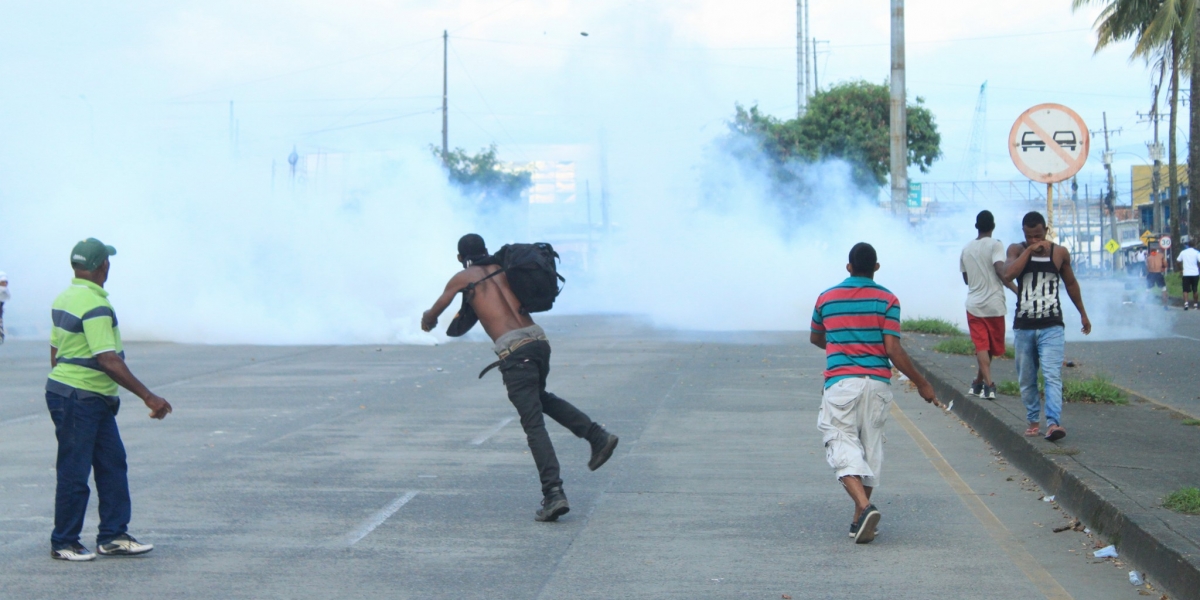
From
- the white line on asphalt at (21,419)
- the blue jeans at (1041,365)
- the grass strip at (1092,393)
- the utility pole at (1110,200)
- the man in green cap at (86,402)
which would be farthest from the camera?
the utility pole at (1110,200)

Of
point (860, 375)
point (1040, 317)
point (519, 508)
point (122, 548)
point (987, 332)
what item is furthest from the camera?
point (987, 332)

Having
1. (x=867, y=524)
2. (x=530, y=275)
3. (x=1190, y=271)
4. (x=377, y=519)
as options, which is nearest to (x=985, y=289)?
(x=867, y=524)

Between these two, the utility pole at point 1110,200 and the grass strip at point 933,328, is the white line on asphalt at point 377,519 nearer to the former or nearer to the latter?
the grass strip at point 933,328

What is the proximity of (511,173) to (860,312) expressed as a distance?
4357cm

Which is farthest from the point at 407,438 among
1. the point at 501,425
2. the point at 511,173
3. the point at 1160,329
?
the point at 511,173

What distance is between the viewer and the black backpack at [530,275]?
720 cm

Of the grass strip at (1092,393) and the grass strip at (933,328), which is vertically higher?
the grass strip at (1092,393)

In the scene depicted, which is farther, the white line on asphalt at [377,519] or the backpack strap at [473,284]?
the backpack strap at [473,284]

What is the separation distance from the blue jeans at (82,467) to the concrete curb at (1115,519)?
4.95m

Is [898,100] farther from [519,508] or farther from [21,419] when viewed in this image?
[519,508]

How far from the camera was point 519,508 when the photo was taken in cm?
748

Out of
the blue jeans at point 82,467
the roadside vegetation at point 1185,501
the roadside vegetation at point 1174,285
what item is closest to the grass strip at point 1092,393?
the roadside vegetation at point 1185,501

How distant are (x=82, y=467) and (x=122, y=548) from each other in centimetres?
46

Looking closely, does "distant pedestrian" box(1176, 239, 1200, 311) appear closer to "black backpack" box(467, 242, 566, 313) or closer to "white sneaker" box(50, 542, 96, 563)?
"black backpack" box(467, 242, 566, 313)
